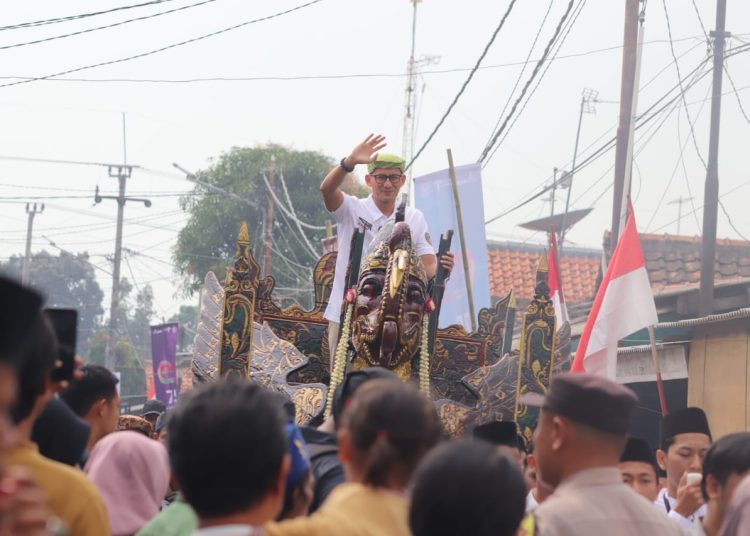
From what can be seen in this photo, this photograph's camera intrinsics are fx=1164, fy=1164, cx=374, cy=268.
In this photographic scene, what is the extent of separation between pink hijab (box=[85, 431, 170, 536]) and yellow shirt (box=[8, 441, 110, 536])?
40.7 inches

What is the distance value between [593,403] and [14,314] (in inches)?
82.1

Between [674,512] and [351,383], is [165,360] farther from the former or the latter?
[351,383]

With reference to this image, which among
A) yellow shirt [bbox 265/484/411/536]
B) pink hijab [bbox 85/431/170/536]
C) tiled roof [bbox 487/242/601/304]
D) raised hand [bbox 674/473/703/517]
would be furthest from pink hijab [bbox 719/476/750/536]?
tiled roof [bbox 487/242/601/304]

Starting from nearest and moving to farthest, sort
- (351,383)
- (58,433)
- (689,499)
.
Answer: (58,433), (351,383), (689,499)

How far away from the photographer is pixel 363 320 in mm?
6934

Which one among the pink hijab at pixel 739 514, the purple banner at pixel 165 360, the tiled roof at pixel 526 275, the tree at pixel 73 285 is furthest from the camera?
the tree at pixel 73 285

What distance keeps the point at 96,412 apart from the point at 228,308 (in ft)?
12.4

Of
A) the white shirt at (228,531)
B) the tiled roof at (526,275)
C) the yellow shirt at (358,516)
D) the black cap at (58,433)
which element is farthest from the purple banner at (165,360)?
the white shirt at (228,531)

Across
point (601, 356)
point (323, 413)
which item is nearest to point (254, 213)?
point (601, 356)

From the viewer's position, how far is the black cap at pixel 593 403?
375 centimetres

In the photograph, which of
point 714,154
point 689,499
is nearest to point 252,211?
point 714,154

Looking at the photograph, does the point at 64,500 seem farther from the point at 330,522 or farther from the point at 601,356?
the point at 601,356

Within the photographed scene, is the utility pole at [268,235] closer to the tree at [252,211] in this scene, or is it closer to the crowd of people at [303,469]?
the tree at [252,211]

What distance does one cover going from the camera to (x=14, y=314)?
2.24 m
